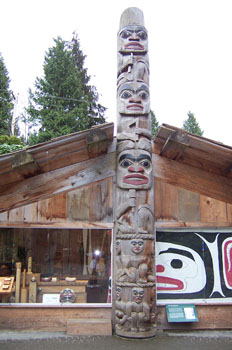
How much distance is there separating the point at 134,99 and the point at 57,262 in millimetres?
3287

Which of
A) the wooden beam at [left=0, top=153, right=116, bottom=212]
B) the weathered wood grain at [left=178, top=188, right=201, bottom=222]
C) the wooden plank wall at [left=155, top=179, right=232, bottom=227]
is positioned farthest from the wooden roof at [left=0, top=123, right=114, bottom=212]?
the weathered wood grain at [left=178, top=188, right=201, bottom=222]

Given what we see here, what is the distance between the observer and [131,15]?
6258mm

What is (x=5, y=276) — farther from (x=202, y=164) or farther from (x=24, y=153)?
(x=202, y=164)

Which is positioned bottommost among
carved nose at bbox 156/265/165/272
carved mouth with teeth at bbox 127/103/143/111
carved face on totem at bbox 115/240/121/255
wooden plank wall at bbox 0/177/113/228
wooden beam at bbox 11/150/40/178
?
carved nose at bbox 156/265/165/272

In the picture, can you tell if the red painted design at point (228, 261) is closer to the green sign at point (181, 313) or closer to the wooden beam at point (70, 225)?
the green sign at point (181, 313)

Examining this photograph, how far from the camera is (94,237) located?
19.2 feet

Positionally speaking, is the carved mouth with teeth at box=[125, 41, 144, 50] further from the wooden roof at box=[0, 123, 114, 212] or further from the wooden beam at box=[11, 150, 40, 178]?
the wooden beam at box=[11, 150, 40, 178]

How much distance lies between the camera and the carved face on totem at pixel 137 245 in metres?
5.26

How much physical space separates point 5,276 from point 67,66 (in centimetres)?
1647

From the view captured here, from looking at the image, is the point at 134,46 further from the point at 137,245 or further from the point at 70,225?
the point at 137,245

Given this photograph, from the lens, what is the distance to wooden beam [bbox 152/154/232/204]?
6090 mm

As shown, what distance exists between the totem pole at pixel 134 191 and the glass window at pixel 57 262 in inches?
20.4

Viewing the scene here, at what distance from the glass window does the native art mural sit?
1.01 meters

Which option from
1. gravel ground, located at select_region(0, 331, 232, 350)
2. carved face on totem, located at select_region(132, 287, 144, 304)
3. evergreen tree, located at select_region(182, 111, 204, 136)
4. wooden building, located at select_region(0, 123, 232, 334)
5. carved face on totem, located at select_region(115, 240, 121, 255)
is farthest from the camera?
evergreen tree, located at select_region(182, 111, 204, 136)
